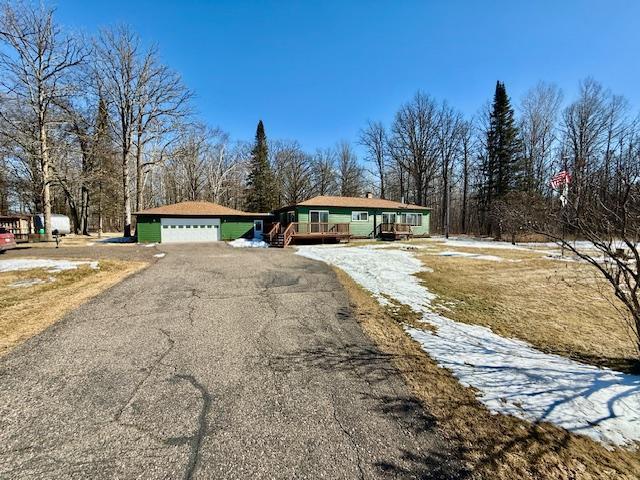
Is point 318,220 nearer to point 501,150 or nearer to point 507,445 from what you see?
point 507,445

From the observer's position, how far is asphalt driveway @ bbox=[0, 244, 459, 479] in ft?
6.50

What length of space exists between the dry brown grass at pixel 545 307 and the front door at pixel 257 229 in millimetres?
16277

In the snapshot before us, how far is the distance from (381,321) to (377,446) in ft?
9.63

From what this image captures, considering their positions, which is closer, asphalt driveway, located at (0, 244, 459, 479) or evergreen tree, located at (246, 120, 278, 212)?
asphalt driveway, located at (0, 244, 459, 479)

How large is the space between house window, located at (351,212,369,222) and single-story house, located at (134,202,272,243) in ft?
24.4

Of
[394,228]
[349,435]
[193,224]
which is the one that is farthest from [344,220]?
[349,435]

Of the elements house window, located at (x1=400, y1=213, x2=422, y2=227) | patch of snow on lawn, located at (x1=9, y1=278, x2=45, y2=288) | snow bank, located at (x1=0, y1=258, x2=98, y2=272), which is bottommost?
patch of snow on lawn, located at (x1=9, y1=278, x2=45, y2=288)

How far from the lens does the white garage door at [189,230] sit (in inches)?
800

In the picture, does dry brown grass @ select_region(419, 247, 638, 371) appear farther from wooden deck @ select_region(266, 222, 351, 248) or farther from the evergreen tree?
the evergreen tree

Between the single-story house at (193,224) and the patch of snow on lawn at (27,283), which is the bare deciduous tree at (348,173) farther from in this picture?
the patch of snow on lawn at (27,283)

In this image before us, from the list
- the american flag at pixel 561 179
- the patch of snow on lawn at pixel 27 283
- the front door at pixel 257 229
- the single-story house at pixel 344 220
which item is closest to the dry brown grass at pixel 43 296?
the patch of snow on lawn at pixel 27 283

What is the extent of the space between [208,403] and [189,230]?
20.5 m

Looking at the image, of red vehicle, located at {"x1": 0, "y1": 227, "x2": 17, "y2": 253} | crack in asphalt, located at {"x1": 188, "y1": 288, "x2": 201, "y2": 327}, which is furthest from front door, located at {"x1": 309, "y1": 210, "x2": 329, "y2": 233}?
red vehicle, located at {"x1": 0, "y1": 227, "x2": 17, "y2": 253}

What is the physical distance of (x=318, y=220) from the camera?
71.5 feet
